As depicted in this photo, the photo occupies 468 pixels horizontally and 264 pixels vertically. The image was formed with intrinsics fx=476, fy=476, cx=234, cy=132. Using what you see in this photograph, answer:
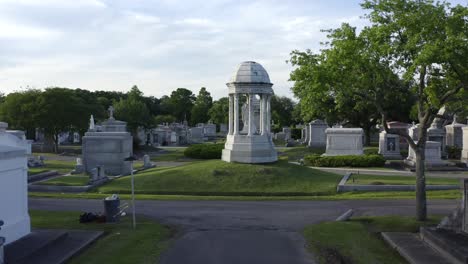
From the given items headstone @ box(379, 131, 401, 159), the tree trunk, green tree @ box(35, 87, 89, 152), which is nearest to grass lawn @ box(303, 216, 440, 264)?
the tree trunk

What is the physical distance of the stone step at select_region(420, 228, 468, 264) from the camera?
1003 centimetres

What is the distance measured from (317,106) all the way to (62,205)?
10769 millimetres

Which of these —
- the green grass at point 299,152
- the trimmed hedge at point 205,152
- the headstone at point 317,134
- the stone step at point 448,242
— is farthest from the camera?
the headstone at point 317,134

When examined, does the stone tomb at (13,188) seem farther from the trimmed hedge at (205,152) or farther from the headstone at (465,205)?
the trimmed hedge at (205,152)

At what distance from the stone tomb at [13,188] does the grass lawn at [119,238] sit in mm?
1832

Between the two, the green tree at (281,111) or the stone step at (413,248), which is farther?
the green tree at (281,111)

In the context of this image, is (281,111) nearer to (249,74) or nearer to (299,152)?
(299,152)

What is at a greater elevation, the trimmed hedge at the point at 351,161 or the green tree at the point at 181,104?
the green tree at the point at 181,104

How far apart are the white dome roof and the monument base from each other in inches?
129

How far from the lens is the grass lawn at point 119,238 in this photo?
1073 centimetres

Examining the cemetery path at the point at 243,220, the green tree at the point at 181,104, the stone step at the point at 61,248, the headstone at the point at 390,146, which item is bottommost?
the cemetery path at the point at 243,220

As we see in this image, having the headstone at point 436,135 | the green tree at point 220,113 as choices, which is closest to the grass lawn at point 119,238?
the headstone at point 436,135

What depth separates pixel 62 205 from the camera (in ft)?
61.8

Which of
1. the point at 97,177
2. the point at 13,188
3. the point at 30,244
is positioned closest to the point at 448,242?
the point at 30,244
